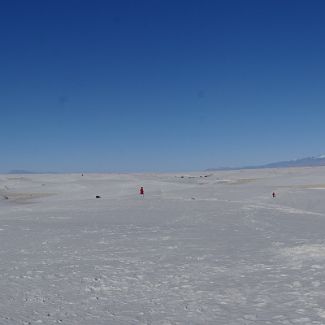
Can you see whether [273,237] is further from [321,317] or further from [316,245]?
[321,317]

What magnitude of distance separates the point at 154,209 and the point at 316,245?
13.2 metres

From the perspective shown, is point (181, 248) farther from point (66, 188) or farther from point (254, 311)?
point (66, 188)

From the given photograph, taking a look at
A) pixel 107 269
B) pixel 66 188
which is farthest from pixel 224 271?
pixel 66 188

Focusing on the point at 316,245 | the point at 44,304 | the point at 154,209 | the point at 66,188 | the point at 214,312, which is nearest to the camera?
the point at 214,312

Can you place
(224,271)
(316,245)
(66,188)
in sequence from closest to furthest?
(224,271) → (316,245) → (66,188)

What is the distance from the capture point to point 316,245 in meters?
12.9

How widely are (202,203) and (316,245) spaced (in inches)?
588

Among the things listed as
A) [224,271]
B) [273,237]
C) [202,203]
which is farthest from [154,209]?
[224,271]

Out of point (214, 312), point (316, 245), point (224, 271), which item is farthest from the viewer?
point (316, 245)

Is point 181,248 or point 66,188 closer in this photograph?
point 181,248

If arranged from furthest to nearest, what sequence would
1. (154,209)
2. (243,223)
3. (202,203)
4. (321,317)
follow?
(202,203) → (154,209) → (243,223) → (321,317)

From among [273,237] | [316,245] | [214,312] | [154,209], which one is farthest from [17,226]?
[214,312]

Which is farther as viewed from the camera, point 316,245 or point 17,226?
point 17,226

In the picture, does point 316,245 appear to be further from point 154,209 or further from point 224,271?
point 154,209
